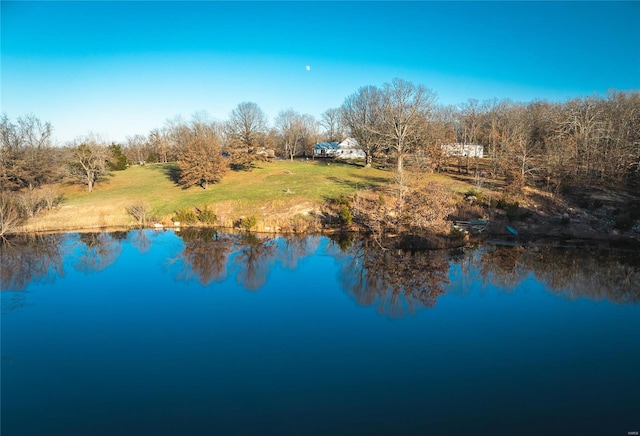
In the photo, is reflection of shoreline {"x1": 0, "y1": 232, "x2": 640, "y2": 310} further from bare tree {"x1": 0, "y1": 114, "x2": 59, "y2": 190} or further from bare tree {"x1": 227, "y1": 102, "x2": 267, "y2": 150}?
bare tree {"x1": 227, "y1": 102, "x2": 267, "y2": 150}

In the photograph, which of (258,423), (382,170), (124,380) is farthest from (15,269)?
(382,170)

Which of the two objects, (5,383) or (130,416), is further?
(5,383)

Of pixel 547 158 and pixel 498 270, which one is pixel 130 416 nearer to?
pixel 498 270

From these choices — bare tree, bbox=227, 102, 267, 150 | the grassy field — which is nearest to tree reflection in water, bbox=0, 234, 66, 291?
the grassy field

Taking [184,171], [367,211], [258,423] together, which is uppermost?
[184,171]

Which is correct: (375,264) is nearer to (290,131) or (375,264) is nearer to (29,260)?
(29,260)

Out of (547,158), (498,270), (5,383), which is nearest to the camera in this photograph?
(5,383)
